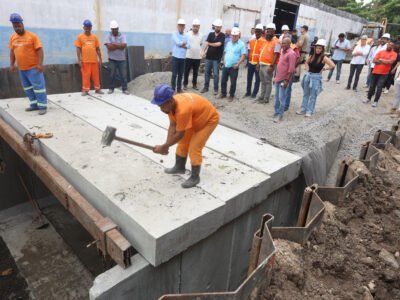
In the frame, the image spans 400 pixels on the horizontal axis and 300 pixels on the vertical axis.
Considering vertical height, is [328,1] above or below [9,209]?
above

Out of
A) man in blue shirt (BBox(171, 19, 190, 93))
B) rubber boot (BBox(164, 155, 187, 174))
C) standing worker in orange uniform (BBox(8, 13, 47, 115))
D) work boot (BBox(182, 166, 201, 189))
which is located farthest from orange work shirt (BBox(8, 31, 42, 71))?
work boot (BBox(182, 166, 201, 189))

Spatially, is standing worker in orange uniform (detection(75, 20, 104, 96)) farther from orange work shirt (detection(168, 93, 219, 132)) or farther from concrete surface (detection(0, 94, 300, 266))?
orange work shirt (detection(168, 93, 219, 132))

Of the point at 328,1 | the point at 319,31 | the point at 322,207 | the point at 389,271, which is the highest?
the point at 328,1

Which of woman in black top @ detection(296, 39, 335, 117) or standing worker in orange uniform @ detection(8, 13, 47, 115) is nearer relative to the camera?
standing worker in orange uniform @ detection(8, 13, 47, 115)

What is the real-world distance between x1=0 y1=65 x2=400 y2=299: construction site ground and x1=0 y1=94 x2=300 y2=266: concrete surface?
0.80m

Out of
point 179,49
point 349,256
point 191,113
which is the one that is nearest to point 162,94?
point 191,113

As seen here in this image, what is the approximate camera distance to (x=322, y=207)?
374cm

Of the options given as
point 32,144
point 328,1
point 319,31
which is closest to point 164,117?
point 32,144

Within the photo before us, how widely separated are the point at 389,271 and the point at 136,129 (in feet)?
13.8

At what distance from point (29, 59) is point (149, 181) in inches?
141

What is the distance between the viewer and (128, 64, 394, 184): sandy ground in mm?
5750

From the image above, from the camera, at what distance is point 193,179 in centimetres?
374

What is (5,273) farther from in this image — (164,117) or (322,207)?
(322,207)

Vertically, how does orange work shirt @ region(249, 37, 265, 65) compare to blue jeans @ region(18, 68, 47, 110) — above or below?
above
